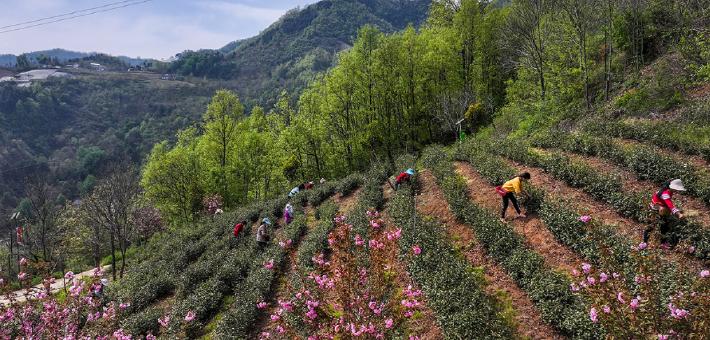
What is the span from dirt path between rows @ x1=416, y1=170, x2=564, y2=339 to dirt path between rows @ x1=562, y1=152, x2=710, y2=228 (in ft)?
16.9

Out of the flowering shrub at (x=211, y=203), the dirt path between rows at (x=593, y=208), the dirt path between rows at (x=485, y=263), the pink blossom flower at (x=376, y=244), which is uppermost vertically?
the pink blossom flower at (x=376, y=244)

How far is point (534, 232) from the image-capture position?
1324 cm

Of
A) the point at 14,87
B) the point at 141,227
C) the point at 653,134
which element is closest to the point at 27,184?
the point at 141,227

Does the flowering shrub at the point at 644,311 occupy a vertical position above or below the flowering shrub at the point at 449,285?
above

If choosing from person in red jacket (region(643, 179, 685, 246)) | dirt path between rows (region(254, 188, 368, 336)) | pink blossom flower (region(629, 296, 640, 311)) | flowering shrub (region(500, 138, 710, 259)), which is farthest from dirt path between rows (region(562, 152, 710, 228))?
dirt path between rows (region(254, 188, 368, 336))

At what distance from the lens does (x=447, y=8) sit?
4659 cm

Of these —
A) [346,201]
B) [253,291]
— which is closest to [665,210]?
[253,291]

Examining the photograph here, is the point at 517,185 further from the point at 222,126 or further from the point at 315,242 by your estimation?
the point at 222,126

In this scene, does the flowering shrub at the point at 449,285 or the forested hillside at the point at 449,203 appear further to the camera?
the flowering shrub at the point at 449,285

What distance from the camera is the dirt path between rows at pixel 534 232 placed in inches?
457

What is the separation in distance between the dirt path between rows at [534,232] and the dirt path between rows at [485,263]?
1.25 metres

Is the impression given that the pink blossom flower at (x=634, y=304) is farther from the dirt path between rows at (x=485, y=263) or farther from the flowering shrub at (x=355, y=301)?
the dirt path between rows at (x=485, y=263)

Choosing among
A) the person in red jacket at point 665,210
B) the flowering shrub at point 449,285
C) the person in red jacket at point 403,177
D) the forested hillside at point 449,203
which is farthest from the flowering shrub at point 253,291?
the person in red jacket at point 665,210

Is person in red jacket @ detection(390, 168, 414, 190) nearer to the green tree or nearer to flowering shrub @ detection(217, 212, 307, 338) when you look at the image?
flowering shrub @ detection(217, 212, 307, 338)
